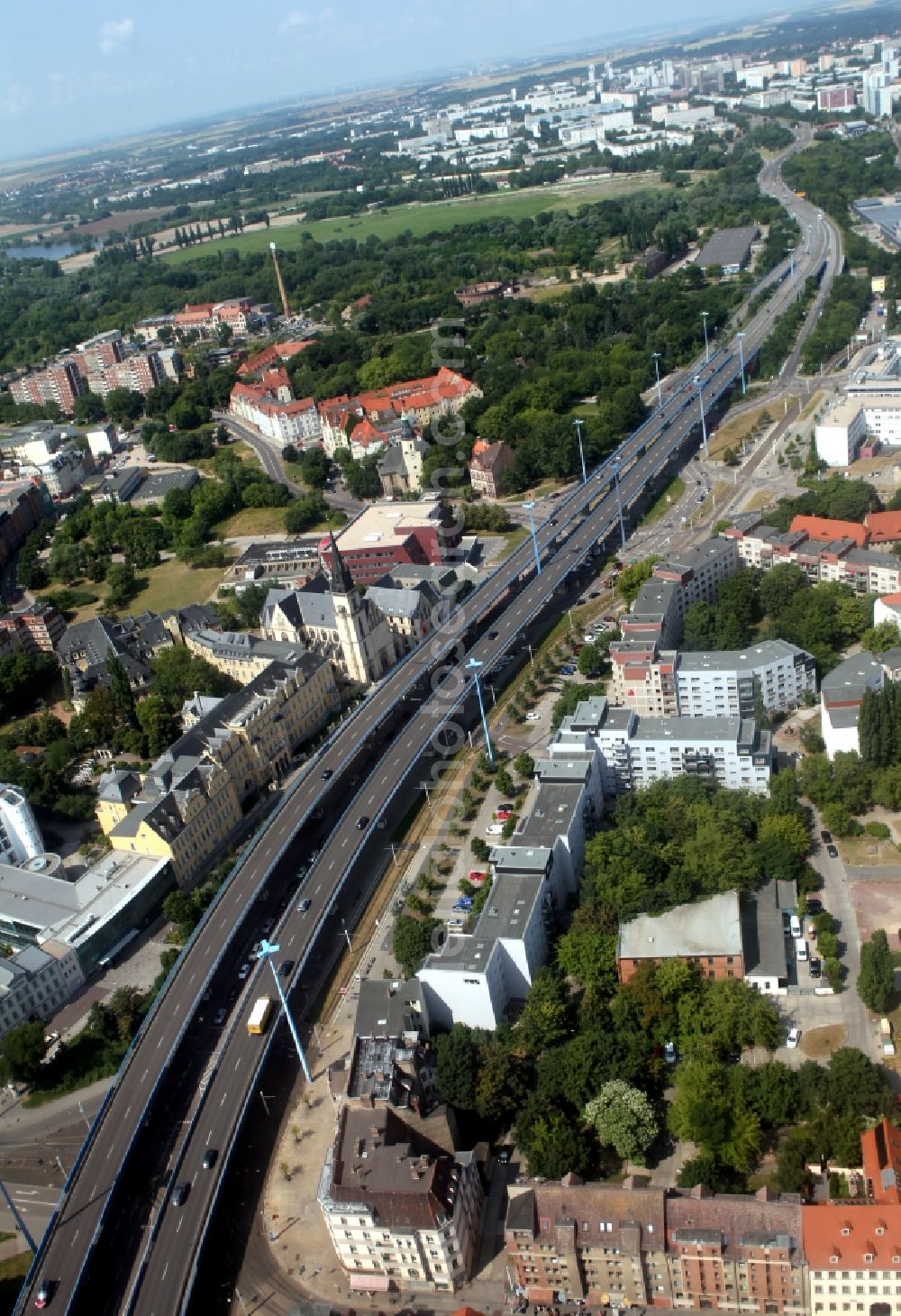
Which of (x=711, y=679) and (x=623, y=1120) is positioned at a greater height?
(x=711, y=679)

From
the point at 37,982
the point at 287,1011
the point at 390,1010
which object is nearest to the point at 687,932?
the point at 390,1010

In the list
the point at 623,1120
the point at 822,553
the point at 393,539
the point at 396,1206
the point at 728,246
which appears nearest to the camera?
the point at 396,1206

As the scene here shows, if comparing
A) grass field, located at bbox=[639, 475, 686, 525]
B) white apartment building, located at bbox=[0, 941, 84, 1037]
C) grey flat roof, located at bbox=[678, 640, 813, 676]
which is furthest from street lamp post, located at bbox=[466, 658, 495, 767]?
grass field, located at bbox=[639, 475, 686, 525]

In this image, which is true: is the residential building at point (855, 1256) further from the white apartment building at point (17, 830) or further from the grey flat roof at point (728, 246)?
the grey flat roof at point (728, 246)

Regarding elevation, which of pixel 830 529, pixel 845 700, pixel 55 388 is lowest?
pixel 845 700

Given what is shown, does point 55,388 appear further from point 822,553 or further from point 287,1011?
point 287,1011

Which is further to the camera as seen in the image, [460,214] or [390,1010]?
[460,214]
